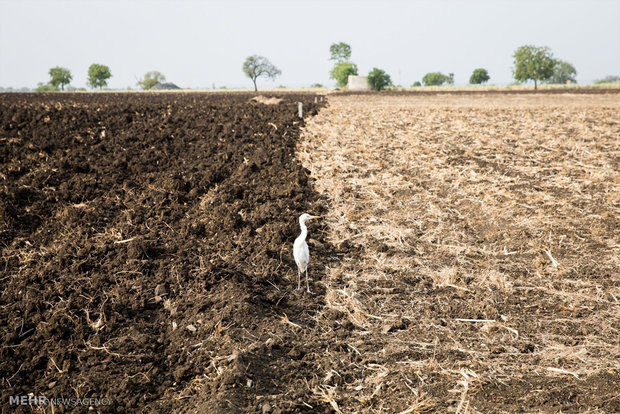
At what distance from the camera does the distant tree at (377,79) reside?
81.4m

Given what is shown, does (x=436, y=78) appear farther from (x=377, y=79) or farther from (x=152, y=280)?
(x=152, y=280)

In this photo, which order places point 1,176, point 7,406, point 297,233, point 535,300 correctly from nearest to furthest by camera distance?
point 7,406, point 535,300, point 297,233, point 1,176

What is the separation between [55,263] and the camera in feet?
20.7

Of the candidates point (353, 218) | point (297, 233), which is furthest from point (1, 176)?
point (353, 218)

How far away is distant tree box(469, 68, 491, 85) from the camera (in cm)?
15738

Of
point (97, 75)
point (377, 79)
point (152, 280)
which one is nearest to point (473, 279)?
point (152, 280)

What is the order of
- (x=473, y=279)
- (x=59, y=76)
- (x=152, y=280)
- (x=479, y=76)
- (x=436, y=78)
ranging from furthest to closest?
(x=436, y=78) < (x=479, y=76) < (x=59, y=76) < (x=473, y=279) < (x=152, y=280)

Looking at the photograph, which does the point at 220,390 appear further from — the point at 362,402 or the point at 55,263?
the point at 55,263

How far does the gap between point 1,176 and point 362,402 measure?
986cm

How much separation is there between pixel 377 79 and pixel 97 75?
289 ft

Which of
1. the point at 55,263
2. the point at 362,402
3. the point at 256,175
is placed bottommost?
the point at 362,402

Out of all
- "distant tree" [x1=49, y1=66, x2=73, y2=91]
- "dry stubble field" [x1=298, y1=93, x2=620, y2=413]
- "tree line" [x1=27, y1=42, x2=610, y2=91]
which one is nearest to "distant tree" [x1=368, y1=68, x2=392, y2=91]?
"tree line" [x1=27, y1=42, x2=610, y2=91]

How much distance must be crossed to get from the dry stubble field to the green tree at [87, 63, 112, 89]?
132991 mm

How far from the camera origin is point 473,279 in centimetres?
634
